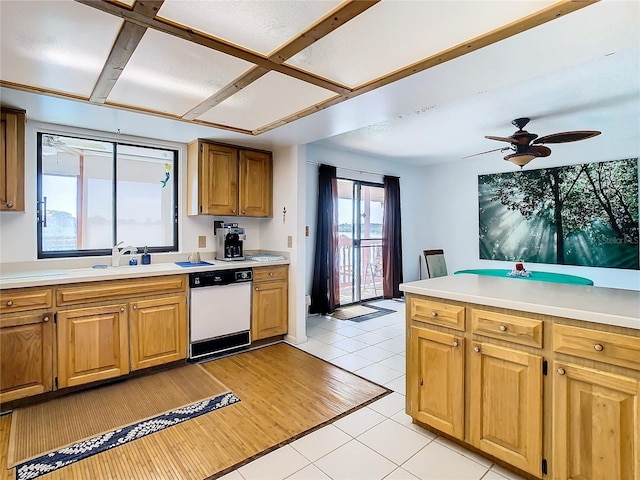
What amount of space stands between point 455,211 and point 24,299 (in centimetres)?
595

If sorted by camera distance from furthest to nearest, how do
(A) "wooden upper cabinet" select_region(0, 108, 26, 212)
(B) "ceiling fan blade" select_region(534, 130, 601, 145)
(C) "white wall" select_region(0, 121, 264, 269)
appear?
(B) "ceiling fan blade" select_region(534, 130, 601, 145)
(C) "white wall" select_region(0, 121, 264, 269)
(A) "wooden upper cabinet" select_region(0, 108, 26, 212)

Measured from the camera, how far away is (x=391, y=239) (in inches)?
232

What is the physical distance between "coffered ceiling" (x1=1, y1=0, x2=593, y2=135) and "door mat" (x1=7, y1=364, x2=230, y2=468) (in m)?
2.21

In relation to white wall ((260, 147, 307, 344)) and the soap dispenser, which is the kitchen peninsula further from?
the soap dispenser

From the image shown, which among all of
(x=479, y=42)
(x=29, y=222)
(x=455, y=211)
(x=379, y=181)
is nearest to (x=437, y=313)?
(x=479, y=42)

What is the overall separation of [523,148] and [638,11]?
7.16 ft

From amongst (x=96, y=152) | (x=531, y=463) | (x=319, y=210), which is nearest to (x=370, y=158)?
(x=319, y=210)

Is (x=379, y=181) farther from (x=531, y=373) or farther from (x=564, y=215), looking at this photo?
(x=531, y=373)

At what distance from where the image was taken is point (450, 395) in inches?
76.4

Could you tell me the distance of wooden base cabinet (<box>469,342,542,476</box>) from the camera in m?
1.62

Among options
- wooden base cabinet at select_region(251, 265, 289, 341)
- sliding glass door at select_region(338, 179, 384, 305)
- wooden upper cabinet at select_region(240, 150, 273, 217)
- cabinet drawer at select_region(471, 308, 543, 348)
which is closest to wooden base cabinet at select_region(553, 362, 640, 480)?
cabinet drawer at select_region(471, 308, 543, 348)

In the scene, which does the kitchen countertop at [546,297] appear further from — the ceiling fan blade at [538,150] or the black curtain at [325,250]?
the black curtain at [325,250]

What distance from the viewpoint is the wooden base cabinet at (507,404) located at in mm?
1615

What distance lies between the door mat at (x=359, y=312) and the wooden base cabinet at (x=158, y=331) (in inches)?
90.5
